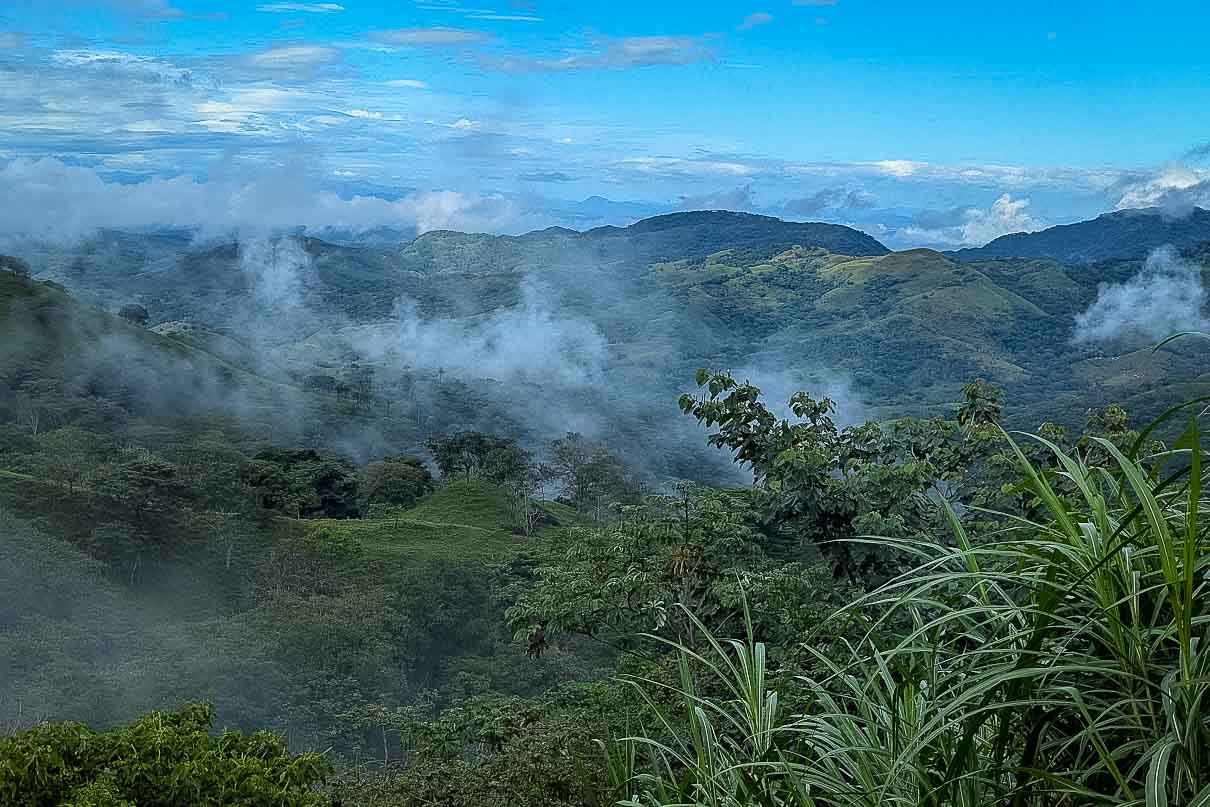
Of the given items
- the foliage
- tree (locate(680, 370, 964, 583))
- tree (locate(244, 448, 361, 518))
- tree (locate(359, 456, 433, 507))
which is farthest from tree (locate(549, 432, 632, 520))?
the foliage

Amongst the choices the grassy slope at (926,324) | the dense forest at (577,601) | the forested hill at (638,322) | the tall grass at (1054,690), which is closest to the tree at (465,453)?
the dense forest at (577,601)

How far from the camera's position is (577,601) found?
22.6ft

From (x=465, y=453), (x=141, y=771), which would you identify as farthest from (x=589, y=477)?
(x=141, y=771)

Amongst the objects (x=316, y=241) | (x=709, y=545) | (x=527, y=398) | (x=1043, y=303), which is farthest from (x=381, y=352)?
(x=709, y=545)

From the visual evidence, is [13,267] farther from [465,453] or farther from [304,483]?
[304,483]

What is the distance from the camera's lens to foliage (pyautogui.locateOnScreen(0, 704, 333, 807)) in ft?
11.2

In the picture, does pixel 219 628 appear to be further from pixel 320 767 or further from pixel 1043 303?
pixel 1043 303

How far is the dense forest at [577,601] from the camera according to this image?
1.67 meters

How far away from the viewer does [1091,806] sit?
1.62 meters

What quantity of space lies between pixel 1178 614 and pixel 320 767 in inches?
147

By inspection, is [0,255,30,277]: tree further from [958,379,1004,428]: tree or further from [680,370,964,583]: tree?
[958,379,1004,428]: tree

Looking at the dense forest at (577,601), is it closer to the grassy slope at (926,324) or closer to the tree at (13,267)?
the tree at (13,267)

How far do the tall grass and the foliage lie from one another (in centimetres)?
240

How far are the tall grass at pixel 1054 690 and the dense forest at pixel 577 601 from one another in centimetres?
1
